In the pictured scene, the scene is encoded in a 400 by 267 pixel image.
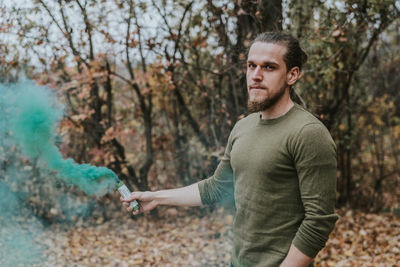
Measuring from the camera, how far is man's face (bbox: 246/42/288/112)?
1.86 m

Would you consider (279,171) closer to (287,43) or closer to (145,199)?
(287,43)

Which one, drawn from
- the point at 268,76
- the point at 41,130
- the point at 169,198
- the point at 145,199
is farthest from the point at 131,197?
the point at 41,130

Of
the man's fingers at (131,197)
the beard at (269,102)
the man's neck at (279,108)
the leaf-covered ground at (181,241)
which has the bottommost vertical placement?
the leaf-covered ground at (181,241)

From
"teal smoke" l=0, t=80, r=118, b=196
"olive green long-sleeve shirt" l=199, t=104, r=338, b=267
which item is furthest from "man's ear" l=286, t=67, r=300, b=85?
"teal smoke" l=0, t=80, r=118, b=196

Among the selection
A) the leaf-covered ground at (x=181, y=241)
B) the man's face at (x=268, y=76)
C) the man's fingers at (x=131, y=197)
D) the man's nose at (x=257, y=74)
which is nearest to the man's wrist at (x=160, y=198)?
the man's fingers at (x=131, y=197)

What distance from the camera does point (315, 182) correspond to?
5.24ft

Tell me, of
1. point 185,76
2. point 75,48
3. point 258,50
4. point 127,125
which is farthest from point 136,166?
point 258,50

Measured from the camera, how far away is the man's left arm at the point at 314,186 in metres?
1.60

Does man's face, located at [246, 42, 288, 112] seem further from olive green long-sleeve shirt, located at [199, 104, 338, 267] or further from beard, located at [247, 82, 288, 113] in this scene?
olive green long-sleeve shirt, located at [199, 104, 338, 267]

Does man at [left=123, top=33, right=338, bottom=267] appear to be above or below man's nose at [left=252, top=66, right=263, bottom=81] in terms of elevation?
below

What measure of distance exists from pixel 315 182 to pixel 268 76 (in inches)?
23.8

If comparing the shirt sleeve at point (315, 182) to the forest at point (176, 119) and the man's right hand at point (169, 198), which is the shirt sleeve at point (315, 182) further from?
the forest at point (176, 119)

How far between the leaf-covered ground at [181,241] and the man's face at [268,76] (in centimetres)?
335

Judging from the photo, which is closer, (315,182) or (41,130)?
(315,182)
